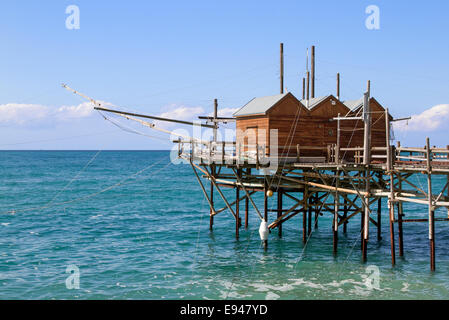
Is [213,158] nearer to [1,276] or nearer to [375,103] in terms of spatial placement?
[375,103]

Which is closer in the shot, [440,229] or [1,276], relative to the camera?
[1,276]

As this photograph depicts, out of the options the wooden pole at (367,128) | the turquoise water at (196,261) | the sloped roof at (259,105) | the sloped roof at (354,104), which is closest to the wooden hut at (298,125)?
the sloped roof at (259,105)

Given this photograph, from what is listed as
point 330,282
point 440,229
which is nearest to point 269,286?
point 330,282

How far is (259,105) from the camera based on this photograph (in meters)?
27.7

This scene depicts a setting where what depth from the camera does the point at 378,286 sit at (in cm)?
1986

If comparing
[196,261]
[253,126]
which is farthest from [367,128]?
[196,261]

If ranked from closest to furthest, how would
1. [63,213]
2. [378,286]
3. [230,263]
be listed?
[378,286] → [230,263] → [63,213]

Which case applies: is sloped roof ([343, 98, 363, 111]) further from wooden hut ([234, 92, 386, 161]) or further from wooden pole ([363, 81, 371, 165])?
wooden pole ([363, 81, 371, 165])

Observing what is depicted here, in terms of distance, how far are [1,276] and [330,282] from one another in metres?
15.1

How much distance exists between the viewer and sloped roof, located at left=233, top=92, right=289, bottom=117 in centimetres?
2653

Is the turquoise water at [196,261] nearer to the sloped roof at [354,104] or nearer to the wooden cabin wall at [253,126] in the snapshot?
the wooden cabin wall at [253,126]

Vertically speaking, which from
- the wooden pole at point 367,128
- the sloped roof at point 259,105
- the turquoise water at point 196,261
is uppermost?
the sloped roof at point 259,105

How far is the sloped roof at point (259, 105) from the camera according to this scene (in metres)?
26.5
